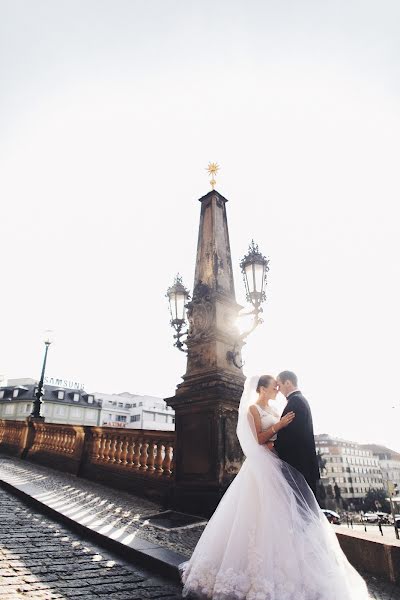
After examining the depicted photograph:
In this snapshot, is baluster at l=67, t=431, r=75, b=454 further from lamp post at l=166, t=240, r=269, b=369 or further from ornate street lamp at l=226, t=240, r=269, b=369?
ornate street lamp at l=226, t=240, r=269, b=369

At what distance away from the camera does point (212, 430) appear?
6.01 metres

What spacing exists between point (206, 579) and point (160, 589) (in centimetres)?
51

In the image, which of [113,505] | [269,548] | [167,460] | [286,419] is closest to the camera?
[269,548]

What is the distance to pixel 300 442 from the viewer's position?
3365 millimetres

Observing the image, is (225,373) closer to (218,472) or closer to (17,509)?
(218,472)

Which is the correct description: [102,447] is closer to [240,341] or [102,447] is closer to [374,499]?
[240,341]

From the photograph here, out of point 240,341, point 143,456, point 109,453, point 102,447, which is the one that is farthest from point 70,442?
point 240,341

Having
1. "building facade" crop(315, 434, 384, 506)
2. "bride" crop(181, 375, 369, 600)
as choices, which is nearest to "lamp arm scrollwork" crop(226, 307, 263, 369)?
"bride" crop(181, 375, 369, 600)

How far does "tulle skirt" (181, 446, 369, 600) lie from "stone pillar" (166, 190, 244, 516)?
251 centimetres

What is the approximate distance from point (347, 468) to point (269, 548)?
125 m

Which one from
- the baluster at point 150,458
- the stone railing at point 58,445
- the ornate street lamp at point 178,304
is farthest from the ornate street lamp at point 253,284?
the stone railing at point 58,445

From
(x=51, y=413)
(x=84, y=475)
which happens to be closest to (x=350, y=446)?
(x=51, y=413)

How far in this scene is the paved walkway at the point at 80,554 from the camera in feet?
9.86

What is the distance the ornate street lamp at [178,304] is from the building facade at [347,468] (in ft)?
343
